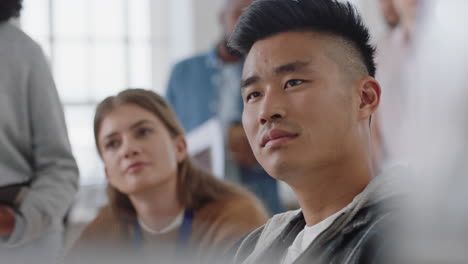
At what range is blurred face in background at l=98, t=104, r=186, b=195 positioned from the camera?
40 centimetres

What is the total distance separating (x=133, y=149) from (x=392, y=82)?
7.1 inches

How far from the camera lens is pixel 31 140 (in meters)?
0.39

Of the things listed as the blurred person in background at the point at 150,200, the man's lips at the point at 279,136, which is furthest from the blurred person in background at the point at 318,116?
the blurred person in background at the point at 150,200

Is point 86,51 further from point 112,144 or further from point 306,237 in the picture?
point 306,237

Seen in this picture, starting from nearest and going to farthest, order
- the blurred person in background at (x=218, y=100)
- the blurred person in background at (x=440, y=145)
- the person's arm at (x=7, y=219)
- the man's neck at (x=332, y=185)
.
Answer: the blurred person in background at (x=440, y=145), the man's neck at (x=332, y=185), the person's arm at (x=7, y=219), the blurred person in background at (x=218, y=100)

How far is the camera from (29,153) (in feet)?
1.28

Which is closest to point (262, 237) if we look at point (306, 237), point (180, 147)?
point (306, 237)

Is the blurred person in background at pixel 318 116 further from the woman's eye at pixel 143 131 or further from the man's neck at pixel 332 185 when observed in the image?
the woman's eye at pixel 143 131

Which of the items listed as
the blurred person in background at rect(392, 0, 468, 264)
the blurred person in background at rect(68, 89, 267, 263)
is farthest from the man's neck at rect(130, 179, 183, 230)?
the blurred person in background at rect(392, 0, 468, 264)

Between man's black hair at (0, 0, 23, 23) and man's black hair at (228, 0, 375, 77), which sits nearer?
man's black hair at (228, 0, 375, 77)

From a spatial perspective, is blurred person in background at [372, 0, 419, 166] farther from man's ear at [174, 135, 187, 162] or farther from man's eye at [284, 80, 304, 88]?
man's ear at [174, 135, 187, 162]

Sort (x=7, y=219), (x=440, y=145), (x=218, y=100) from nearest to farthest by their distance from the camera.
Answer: (x=440, y=145)
(x=7, y=219)
(x=218, y=100)

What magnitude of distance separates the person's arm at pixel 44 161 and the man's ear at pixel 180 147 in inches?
2.9

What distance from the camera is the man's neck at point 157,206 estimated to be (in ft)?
1.37
